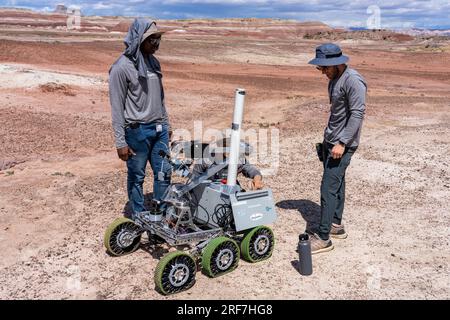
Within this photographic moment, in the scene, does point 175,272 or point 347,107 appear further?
point 347,107

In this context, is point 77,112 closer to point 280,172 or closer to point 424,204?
point 280,172

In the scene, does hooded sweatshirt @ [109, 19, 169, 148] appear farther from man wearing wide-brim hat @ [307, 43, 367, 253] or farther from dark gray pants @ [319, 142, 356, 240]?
dark gray pants @ [319, 142, 356, 240]

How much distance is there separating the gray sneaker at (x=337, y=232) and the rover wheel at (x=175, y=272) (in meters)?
2.11

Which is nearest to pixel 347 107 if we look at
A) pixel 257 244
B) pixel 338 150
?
pixel 338 150

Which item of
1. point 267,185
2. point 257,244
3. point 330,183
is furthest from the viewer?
point 267,185

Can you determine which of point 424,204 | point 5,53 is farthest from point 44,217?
point 5,53

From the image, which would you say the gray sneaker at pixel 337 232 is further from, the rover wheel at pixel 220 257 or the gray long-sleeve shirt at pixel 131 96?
the gray long-sleeve shirt at pixel 131 96

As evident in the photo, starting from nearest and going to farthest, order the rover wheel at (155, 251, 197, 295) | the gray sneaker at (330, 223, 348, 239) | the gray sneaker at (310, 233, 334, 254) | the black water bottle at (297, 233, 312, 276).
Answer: the rover wheel at (155, 251, 197, 295) → the black water bottle at (297, 233, 312, 276) → the gray sneaker at (310, 233, 334, 254) → the gray sneaker at (330, 223, 348, 239)

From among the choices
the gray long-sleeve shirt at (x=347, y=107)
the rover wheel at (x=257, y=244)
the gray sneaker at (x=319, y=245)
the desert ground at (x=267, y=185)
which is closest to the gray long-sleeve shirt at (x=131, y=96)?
the desert ground at (x=267, y=185)

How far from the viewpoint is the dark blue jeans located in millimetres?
5238

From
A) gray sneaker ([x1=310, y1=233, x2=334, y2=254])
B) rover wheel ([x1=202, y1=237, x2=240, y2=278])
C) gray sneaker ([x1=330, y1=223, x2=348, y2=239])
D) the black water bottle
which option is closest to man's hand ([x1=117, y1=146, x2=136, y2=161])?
rover wheel ([x1=202, y1=237, x2=240, y2=278])

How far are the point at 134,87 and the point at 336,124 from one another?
91.0 inches

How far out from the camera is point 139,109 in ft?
17.0

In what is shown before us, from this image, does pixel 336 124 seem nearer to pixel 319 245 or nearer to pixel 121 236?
pixel 319 245
